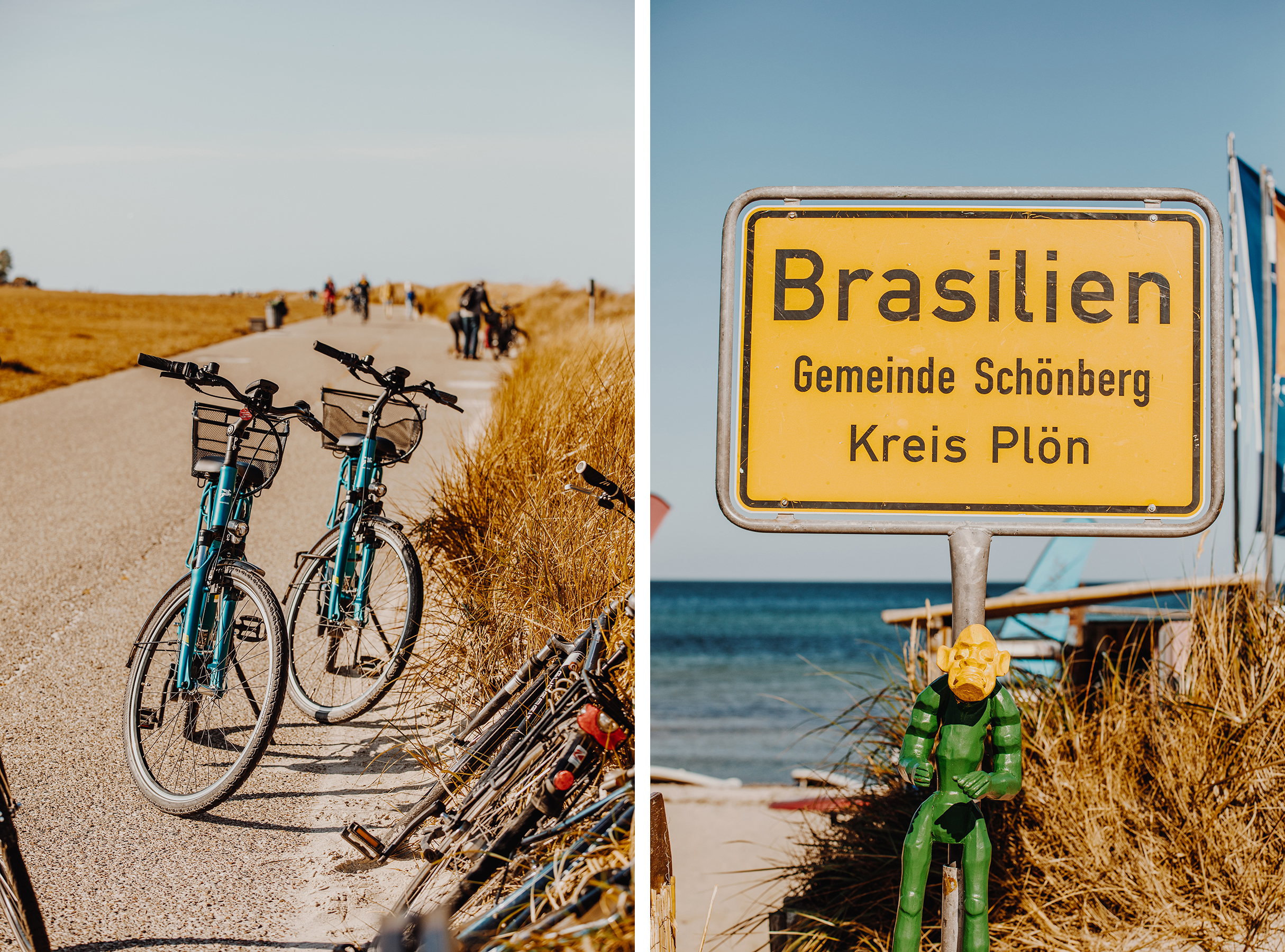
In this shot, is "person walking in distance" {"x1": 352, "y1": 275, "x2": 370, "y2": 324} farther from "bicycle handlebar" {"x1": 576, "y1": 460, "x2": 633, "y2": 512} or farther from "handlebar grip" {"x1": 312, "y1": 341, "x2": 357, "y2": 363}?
"bicycle handlebar" {"x1": 576, "y1": 460, "x2": 633, "y2": 512}

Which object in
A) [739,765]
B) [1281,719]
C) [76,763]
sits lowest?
[739,765]

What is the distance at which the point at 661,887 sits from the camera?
8.52 ft

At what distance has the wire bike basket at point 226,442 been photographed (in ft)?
8.23

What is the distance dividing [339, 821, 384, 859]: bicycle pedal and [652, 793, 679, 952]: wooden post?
805 mm

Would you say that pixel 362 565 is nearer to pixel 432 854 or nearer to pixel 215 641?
pixel 215 641

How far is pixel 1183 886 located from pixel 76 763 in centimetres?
383

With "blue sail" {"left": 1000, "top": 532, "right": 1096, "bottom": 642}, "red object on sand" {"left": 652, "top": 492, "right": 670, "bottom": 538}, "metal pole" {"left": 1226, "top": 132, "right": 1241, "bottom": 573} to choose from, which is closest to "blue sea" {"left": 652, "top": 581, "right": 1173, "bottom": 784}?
"blue sail" {"left": 1000, "top": 532, "right": 1096, "bottom": 642}

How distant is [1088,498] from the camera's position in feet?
6.64

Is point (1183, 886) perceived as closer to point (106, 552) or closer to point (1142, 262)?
point (1142, 262)

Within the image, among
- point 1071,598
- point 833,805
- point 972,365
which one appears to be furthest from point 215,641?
point 1071,598

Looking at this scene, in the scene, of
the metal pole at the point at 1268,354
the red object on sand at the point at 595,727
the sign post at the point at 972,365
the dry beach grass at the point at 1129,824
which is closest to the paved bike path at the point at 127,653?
the red object on sand at the point at 595,727

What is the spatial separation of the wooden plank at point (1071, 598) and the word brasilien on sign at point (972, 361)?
6.47 feet

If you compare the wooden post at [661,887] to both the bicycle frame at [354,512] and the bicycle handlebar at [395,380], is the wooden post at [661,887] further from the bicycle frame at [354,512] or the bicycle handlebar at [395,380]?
the bicycle handlebar at [395,380]

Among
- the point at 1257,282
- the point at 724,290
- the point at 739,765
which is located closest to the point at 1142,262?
the point at 724,290
